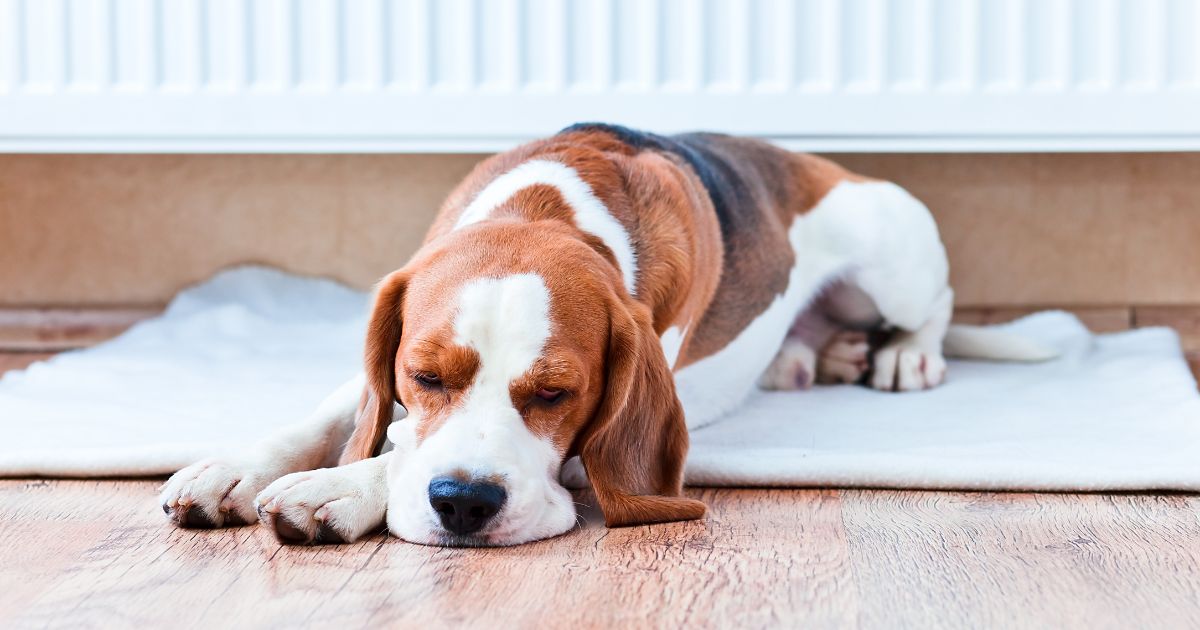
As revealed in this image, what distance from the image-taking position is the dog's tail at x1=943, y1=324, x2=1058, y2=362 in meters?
2.36

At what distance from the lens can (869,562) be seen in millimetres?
1256

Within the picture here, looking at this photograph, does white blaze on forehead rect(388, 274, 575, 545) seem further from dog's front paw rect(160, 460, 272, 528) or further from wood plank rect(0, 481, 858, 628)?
dog's front paw rect(160, 460, 272, 528)

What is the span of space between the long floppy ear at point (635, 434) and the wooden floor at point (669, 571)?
0.02 metres

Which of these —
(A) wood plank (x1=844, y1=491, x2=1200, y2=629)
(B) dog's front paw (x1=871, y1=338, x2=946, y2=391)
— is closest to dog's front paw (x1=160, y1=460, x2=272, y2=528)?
(A) wood plank (x1=844, y1=491, x2=1200, y2=629)

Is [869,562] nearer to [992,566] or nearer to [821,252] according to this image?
[992,566]

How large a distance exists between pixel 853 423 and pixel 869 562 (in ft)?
2.19

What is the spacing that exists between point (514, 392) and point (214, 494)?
1.17 ft

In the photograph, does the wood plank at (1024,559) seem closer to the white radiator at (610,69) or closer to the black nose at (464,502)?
the black nose at (464,502)

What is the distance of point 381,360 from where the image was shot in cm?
142

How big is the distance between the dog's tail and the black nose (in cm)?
140

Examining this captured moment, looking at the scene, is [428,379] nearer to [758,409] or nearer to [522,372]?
[522,372]

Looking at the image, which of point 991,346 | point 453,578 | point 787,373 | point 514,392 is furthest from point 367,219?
point 453,578

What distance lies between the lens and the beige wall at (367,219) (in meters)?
2.67

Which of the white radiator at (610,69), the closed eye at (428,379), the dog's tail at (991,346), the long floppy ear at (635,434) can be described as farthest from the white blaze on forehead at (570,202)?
the dog's tail at (991,346)
